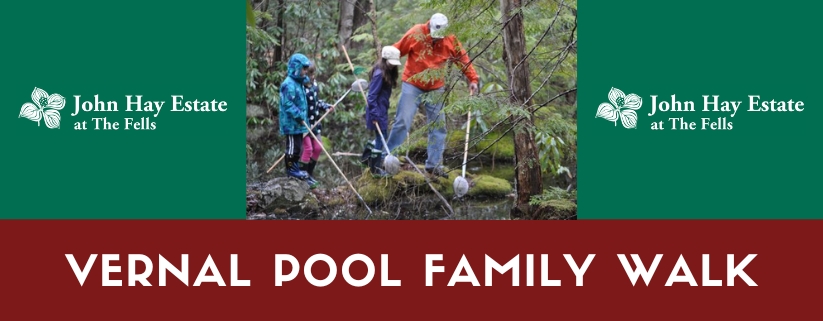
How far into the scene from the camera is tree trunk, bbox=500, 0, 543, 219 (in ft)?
16.2

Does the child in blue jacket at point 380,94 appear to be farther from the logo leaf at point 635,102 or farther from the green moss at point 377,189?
the logo leaf at point 635,102

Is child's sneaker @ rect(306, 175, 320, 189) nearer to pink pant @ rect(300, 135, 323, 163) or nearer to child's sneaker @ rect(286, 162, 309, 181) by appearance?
child's sneaker @ rect(286, 162, 309, 181)

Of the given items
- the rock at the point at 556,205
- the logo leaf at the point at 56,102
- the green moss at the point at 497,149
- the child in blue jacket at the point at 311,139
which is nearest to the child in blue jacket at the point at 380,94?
the child in blue jacket at the point at 311,139

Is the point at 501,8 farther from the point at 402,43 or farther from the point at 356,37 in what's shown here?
the point at 356,37

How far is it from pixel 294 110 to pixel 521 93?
2615mm

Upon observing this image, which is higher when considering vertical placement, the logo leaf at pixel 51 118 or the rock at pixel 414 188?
the logo leaf at pixel 51 118

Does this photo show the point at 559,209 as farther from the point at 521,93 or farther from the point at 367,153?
the point at 367,153

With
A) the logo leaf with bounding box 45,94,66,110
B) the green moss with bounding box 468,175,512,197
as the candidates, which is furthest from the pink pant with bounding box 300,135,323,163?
the logo leaf with bounding box 45,94,66,110

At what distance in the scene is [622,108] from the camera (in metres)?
3.78

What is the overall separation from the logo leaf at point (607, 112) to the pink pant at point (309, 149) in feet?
12.5

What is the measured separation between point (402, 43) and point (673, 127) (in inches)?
128

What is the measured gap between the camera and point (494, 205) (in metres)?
6.56

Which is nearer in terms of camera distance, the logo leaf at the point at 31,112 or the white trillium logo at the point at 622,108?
the logo leaf at the point at 31,112

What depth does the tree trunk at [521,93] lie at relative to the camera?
493cm
